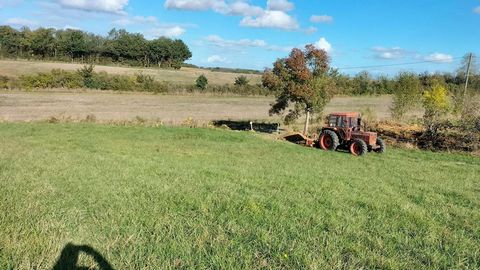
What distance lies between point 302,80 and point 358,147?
284 inches

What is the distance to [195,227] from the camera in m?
6.27

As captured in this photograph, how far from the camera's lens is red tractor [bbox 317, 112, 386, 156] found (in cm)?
2034

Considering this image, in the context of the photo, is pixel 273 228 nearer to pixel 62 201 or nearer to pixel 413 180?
pixel 62 201

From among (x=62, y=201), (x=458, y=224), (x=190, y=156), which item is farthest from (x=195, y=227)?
(x=190, y=156)

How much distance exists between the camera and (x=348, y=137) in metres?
21.2

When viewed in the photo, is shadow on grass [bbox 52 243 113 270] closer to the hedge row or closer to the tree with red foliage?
the tree with red foliage

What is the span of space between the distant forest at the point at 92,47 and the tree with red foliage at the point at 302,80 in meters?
81.7

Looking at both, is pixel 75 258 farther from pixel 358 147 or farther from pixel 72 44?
pixel 72 44

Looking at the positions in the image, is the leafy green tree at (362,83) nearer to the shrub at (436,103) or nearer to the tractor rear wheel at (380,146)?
the shrub at (436,103)

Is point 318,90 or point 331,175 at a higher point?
point 318,90

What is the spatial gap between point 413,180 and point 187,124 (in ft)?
65.0

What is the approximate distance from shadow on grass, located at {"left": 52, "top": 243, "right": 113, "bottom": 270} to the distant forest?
101m

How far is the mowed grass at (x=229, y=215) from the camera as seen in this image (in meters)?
5.24

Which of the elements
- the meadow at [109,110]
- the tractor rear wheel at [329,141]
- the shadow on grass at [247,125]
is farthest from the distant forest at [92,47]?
the tractor rear wheel at [329,141]
